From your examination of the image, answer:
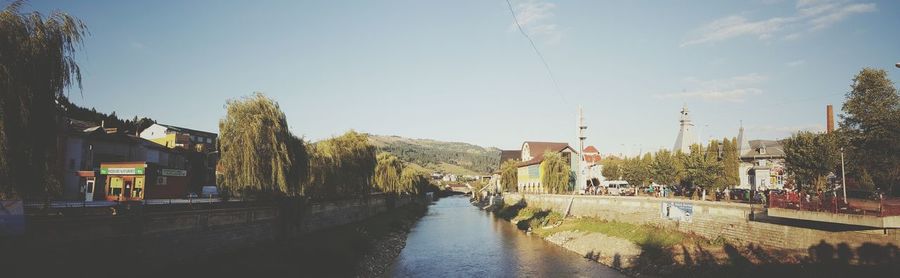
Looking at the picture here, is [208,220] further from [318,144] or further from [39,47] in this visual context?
[318,144]

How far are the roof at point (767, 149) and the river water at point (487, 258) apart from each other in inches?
1759

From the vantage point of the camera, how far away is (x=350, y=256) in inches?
1368

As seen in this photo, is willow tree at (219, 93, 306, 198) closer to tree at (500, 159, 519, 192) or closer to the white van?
the white van

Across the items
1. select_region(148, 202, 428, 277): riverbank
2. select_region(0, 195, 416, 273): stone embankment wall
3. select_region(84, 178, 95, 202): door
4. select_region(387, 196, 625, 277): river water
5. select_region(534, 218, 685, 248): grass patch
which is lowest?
select_region(387, 196, 625, 277): river water

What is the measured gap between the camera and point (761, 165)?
74.8m

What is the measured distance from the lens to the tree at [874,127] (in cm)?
3239

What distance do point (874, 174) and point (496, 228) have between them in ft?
123

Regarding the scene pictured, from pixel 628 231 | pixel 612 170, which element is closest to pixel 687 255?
pixel 628 231

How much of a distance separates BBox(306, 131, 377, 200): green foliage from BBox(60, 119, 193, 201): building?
561 inches

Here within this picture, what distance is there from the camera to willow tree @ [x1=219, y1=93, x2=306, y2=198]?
107ft

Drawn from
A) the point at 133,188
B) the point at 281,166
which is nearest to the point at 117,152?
the point at 133,188

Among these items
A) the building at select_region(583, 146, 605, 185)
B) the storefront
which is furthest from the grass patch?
the building at select_region(583, 146, 605, 185)

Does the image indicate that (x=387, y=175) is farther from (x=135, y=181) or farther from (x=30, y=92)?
(x=30, y=92)

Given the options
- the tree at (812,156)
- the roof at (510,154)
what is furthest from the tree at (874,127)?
the roof at (510,154)
